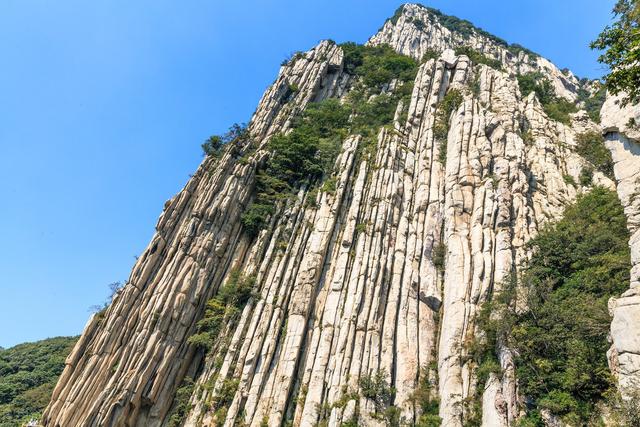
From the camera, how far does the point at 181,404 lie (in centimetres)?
2694

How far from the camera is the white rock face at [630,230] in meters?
13.7

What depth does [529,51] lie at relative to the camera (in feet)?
303

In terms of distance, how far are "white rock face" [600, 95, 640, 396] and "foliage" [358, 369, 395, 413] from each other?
11279 millimetres

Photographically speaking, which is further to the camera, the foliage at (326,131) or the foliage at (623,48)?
the foliage at (326,131)

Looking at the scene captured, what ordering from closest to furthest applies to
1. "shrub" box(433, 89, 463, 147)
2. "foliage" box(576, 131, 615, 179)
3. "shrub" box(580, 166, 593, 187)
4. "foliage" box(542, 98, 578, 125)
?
"foliage" box(576, 131, 615, 179) < "shrub" box(580, 166, 593, 187) < "shrub" box(433, 89, 463, 147) < "foliage" box(542, 98, 578, 125)

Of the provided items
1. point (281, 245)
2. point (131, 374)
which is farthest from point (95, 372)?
point (281, 245)

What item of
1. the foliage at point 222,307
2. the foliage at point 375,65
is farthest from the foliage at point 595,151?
the foliage at point 222,307

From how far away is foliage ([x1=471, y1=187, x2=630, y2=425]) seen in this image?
1706cm

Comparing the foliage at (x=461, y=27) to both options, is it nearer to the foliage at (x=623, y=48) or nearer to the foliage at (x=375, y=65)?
the foliage at (x=375, y=65)

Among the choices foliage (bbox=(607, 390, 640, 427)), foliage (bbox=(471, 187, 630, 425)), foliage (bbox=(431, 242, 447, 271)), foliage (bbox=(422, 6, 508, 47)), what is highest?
foliage (bbox=(422, 6, 508, 47))

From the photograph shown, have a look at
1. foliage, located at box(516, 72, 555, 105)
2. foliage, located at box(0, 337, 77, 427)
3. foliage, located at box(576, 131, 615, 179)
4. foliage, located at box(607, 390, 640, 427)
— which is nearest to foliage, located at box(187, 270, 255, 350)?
foliage, located at box(0, 337, 77, 427)

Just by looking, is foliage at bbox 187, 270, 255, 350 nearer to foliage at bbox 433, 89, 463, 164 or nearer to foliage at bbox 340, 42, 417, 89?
foliage at bbox 433, 89, 463, 164

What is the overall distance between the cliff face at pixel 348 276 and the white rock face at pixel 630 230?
0.32 ft

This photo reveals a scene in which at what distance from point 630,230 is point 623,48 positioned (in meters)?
6.96
